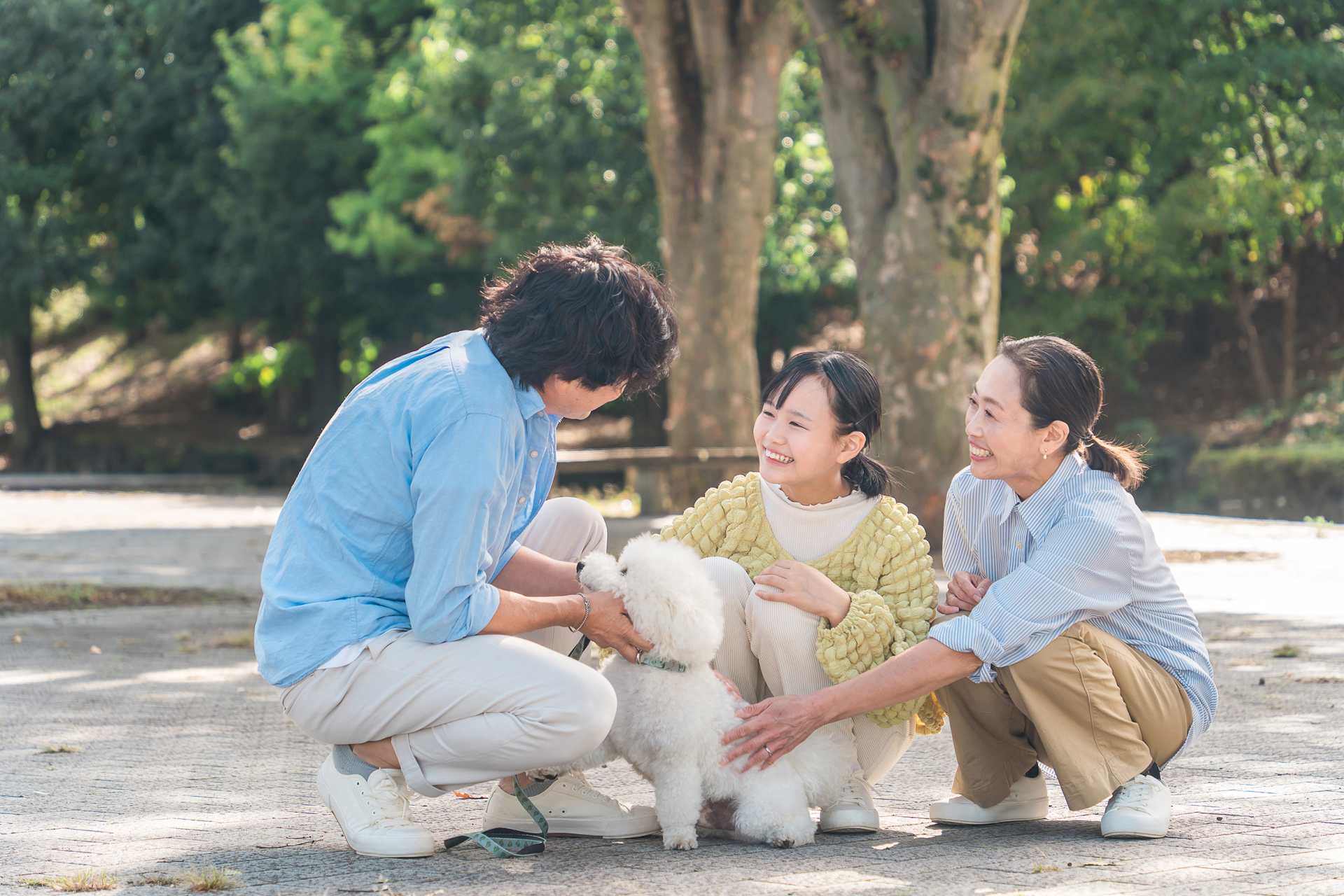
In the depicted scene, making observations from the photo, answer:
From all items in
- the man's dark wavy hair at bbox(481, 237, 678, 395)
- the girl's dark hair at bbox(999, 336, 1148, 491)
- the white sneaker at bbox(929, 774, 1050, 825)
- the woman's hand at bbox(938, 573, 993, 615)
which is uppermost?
the man's dark wavy hair at bbox(481, 237, 678, 395)

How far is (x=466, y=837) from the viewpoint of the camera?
315 cm

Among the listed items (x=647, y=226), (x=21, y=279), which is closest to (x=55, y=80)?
(x=21, y=279)

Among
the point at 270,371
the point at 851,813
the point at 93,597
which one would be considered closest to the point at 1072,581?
the point at 851,813

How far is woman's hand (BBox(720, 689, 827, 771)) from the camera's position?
3145 mm

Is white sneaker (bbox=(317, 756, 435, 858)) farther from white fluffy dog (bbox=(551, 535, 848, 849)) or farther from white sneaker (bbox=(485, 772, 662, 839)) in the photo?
white fluffy dog (bbox=(551, 535, 848, 849))

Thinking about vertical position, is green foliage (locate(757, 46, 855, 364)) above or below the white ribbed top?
above

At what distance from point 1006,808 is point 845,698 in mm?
659

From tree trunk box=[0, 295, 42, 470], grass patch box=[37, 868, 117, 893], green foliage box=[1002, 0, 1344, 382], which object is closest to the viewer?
grass patch box=[37, 868, 117, 893]

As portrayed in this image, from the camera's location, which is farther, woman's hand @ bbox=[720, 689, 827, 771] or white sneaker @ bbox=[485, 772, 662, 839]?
white sneaker @ bbox=[485, 772, 662, 839]

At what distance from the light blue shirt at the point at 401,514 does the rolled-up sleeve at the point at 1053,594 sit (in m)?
1.16

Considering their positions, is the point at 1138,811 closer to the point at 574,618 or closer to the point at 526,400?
the point at 574,618

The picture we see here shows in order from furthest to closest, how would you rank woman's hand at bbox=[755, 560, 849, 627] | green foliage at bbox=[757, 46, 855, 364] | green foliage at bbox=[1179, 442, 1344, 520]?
green foliage at bbox=[757, 46, 855, 364] → green foliage at bbox=[1179, 442, 1344, 520] → woman's hand at bbox=[755, 560, 849, 627]

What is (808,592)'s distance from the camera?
324cm

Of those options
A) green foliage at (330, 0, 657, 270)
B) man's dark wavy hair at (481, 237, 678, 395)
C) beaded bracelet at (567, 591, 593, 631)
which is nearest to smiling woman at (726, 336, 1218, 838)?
beaded bracelet at (567, 591, 593, 631)
